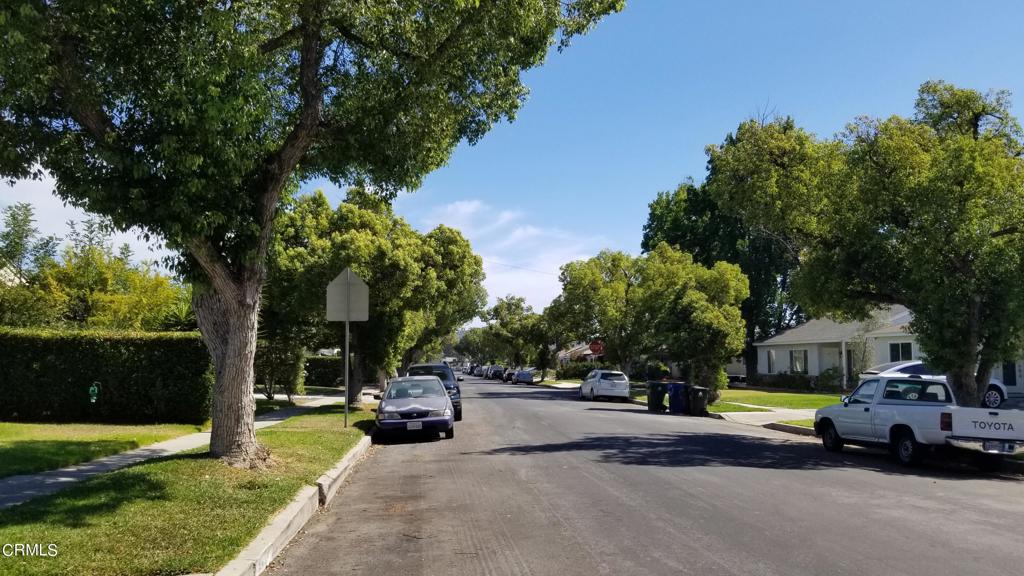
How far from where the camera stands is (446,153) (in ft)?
40.7

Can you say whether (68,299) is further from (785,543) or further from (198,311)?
(785,543)

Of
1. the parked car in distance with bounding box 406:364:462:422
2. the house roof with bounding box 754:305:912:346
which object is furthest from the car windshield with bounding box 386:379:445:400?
the house roof with bounding box 754:305:912:346

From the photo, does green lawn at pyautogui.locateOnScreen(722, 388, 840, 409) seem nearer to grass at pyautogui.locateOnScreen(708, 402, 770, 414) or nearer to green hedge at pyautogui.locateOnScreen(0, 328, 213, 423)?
grass at pyautogui.locateOnScreen(708, 402, 770, 414)

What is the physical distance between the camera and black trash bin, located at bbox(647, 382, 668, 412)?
2703cm

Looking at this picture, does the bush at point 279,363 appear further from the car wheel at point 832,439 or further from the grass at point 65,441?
the car wheel at point 832,439

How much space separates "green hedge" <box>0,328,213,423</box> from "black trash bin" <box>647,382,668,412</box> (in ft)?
53.6

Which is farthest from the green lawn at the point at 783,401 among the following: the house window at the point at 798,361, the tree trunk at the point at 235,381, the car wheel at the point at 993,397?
the tree trunk at the point at 235,381

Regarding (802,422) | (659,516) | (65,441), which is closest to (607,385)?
(802,422)

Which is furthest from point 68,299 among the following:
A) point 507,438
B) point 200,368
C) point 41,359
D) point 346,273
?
point 507,438

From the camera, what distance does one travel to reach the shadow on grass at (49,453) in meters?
9.71

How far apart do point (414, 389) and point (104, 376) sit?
6586 mm

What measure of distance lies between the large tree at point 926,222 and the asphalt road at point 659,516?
312 centimetres

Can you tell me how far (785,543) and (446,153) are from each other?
26.6 feet

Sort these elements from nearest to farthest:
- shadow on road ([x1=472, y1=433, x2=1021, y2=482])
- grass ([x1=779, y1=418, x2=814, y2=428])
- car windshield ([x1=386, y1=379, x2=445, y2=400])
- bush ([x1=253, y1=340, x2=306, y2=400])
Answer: shadow on road ([x1=472, y1=433, x2=1021, y2=482]), car windshield ([x1=386, y1=379, x2=445, y2=400]), grass ([x1=779, y1=418, x2=814, y2=428]), bush ([x1=253, y1=340, x2=306, y2=400])
